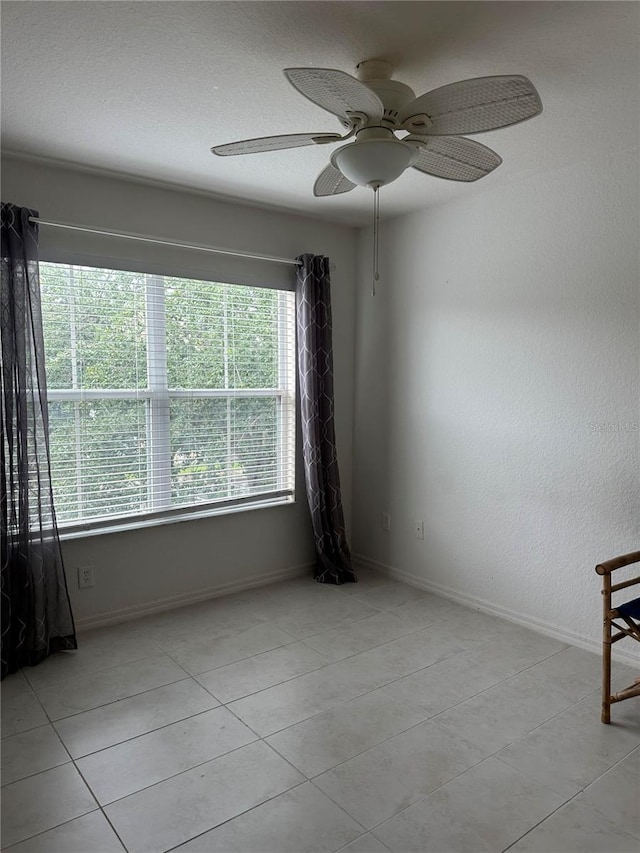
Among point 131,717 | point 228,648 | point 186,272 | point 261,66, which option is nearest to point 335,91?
point 261,66

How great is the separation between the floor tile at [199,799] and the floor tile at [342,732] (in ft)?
0.24

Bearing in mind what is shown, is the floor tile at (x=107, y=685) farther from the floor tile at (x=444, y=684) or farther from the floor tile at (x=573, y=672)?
the floor tile at (x=573, y=672)

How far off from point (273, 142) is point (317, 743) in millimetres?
2062

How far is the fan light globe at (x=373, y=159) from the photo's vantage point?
5.78 feet

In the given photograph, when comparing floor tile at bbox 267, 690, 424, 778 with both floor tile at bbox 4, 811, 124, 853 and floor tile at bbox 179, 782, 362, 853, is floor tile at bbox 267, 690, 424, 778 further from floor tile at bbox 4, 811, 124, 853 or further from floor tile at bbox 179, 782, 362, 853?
floor tile at bbox 4, 811, 124, 853

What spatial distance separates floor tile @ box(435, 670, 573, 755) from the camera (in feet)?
6.97

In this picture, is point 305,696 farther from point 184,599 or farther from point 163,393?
point 163,393

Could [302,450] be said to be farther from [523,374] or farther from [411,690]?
[411,690]

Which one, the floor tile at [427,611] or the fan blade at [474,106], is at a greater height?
the fan blade at [474,106]

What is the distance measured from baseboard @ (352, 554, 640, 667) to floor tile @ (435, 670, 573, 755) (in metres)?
0.47

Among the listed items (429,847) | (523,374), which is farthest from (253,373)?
(429,847)

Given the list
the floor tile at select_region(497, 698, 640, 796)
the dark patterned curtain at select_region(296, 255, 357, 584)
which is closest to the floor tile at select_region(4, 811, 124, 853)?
the floor tile at select_region(497, 698, 640, 796)

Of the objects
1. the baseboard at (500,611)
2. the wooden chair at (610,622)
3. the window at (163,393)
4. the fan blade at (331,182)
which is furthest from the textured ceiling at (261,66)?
the baseboard at (500,611)

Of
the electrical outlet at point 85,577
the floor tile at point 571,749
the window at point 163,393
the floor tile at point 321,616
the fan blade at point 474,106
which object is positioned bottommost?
the floor tile at point 571,749
